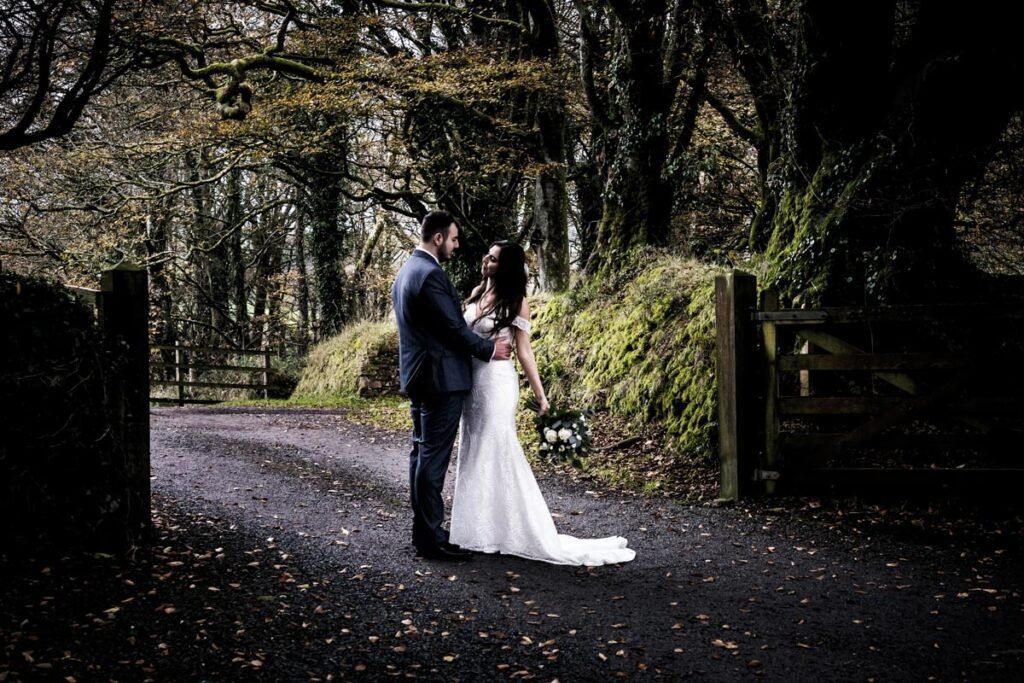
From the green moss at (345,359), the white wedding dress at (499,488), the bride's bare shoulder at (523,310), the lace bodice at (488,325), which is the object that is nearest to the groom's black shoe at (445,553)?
the white wedding dress at (499,488)

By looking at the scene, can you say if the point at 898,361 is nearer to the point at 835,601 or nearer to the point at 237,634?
the point at 835,601

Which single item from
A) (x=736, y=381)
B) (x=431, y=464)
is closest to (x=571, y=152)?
(x=736, y=381)

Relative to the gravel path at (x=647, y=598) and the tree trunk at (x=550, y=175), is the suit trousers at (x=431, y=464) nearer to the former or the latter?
the gravel path at (x=647, y=598)

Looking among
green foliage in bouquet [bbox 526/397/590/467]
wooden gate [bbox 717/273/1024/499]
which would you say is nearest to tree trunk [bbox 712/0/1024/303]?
wooden gate [bbox 717/273/1024/499]

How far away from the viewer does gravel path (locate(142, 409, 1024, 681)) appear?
3693 mm

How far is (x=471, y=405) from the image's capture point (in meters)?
5.58

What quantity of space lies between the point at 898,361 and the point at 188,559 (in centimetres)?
543

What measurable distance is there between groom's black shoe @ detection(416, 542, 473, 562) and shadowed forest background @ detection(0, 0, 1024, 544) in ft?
8.46

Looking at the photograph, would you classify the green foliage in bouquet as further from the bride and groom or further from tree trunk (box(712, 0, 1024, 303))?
tree trunk (box(712, 0, 1024, 303))

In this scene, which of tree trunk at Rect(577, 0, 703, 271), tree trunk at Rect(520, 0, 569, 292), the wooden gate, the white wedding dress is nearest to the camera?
the white wedding dress

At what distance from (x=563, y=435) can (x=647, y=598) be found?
1562 millimetres

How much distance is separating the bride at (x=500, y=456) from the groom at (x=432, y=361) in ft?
0.61

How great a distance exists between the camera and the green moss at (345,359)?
19484 mm

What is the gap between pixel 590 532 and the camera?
20.4 feet
